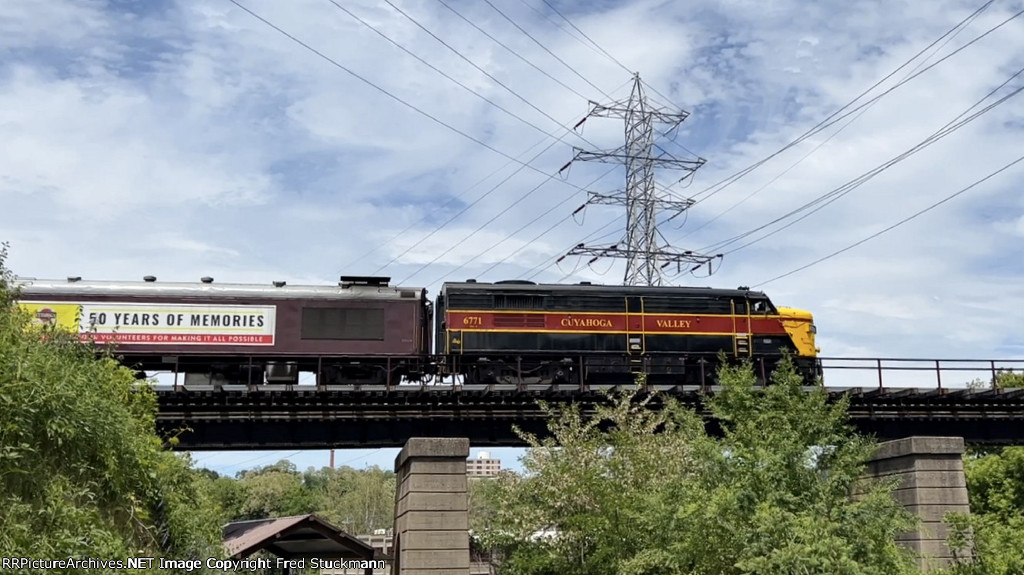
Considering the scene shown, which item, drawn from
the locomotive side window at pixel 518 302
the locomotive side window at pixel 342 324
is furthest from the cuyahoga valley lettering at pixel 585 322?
the locomotive side window at pixel 342 324

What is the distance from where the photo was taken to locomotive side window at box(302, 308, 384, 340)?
32062mm

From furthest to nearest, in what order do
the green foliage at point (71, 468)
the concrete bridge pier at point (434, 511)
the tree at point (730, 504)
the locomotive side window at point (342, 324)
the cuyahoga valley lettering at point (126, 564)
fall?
the locomotive side window at point (342, 324) → the concrete bridge pier at point (434, 511) → the tree at point (730, 504) → the green foliage at point (71, 468) → the cuyahoga valley lettering at point (126, 564)

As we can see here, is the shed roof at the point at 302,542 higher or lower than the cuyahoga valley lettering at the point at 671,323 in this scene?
lower

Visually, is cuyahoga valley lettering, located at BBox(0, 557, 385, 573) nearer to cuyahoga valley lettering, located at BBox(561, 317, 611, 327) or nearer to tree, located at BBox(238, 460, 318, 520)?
cuyahoga valley lettering, located at BBox(561, 317, 611, 327)

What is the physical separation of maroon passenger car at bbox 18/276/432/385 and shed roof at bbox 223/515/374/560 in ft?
25.0

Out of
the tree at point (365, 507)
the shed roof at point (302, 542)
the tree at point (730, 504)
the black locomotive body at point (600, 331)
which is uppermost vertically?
the black locomotive body at point (600, 331)

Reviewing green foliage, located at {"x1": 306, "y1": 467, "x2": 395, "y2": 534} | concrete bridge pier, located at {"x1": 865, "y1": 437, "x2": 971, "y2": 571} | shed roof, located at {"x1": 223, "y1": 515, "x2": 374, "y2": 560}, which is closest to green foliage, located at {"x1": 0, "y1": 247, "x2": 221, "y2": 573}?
shed roof, located at {"x1": 223, "y1": 515, "x2": 374, "y2": 560}

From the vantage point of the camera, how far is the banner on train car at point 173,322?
102 feet

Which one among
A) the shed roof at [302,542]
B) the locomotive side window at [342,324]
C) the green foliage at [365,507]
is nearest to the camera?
the shed roof at [302,542]

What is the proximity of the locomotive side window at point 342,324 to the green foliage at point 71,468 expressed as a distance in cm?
1483

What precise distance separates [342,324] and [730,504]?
67.4 ft

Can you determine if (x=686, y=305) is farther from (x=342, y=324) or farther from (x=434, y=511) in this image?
(x=434, y=511)

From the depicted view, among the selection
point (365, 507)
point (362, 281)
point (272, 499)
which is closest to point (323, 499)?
point (365, 507)

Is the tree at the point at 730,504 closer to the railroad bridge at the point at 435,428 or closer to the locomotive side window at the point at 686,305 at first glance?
the railroad bridge at the point at 435,428
